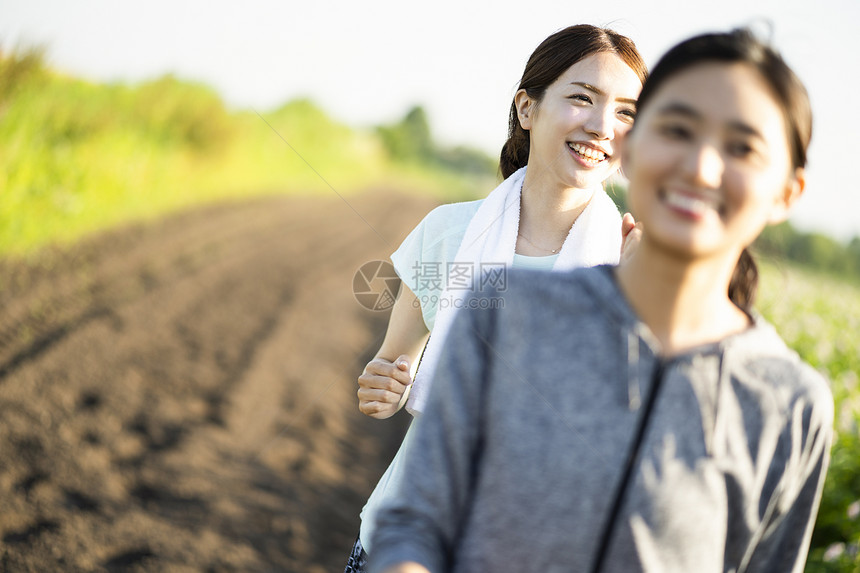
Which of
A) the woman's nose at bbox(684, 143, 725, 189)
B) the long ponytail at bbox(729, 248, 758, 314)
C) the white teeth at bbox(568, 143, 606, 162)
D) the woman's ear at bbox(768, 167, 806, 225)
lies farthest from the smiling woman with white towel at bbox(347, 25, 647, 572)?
the woman's nose at bbox(684, 143, 725, 189)

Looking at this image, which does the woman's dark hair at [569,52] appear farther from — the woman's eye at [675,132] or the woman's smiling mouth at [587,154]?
the woman's eye at [675,132]

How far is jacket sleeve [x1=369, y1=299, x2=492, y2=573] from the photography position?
922mm

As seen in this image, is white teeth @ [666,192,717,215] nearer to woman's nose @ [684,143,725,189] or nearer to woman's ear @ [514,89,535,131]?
woman's nose @ [684,143,725,189]

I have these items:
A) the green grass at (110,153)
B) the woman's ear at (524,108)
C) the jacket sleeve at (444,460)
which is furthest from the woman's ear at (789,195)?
the green grass at (110,153)

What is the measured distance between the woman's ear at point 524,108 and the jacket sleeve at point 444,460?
96cm

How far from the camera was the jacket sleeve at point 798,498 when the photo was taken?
950 millimetres

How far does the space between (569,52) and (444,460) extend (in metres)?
Answer: 1.11

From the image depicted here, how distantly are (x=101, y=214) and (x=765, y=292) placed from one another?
7647 mm

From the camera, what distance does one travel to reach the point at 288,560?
319cm

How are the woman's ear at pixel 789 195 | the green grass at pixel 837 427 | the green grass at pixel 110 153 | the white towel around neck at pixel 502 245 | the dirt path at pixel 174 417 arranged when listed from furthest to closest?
1. the green grass at pixel 110 153
2. the dirt path at pixel 174 417
3. the green grass at pixel 837 427
4. the white towel around neck at pixel 502 245
5. the woman's ear at pixel 789 195

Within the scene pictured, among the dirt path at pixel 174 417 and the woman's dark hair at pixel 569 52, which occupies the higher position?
the woman's dark hair at pixel 569 52

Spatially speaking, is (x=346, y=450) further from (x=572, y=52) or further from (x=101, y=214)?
(x=101, y=214)

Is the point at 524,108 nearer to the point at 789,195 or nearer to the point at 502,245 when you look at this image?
the point at 502,245

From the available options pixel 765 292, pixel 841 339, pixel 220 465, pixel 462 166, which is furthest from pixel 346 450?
pixel 462 166
